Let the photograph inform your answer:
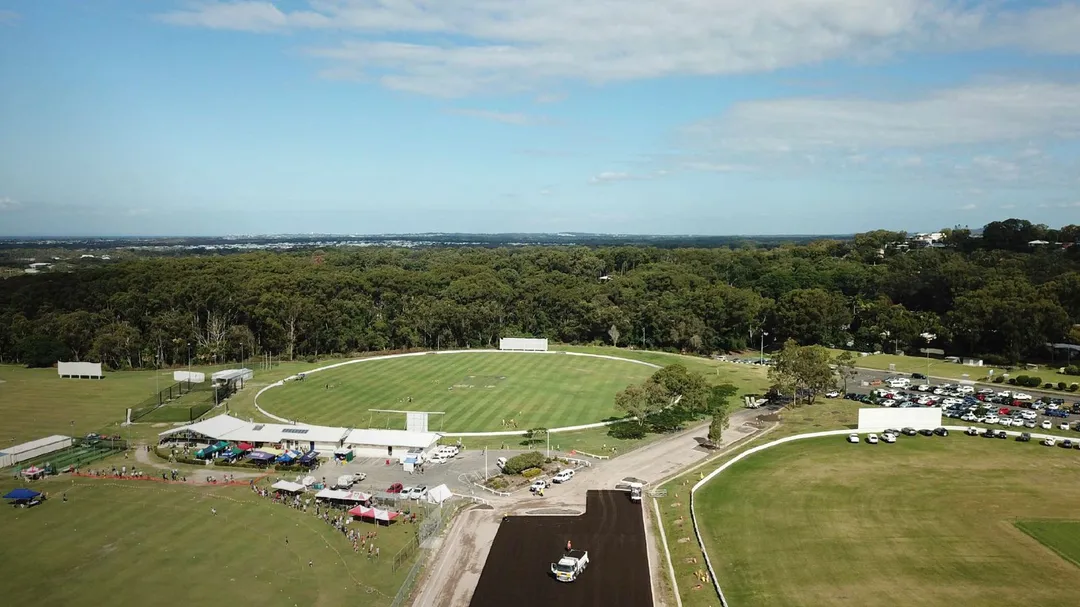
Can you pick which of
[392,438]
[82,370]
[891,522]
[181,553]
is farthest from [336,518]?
[82,370]

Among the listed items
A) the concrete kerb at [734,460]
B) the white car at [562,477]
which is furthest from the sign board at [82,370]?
the concrete kerb at [734,460]

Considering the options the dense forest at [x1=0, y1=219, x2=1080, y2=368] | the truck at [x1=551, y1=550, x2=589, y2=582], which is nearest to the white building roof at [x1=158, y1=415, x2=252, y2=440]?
the truck at [x1=551, y1=550, x2=589, y2=582]

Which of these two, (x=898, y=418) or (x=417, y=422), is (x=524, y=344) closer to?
(x=417, y=422)

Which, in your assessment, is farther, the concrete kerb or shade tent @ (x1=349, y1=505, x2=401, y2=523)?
shade tent @ (x1=349, y1=505, x2=401, y2=523)

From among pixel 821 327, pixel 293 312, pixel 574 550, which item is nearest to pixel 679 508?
pixel 574 550

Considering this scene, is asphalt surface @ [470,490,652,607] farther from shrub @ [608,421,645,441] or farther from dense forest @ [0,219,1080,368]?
dense forest @ [0,219,1080,368]

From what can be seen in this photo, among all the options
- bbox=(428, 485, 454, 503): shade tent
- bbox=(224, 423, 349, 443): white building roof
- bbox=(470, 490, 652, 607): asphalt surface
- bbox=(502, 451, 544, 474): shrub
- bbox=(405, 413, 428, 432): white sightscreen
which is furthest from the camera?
bbox=(405, 413, 428, 432): white sightscreen

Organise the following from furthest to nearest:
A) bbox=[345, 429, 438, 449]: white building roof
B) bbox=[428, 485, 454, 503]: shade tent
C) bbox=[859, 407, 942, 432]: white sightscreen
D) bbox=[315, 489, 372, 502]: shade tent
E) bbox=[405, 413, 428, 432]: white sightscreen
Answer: bbox=[859, 407, 942, 432]: white sightscreen, bbox=[405, 413, 428, 432]: white sightscreen, bbox=[345, 429, 438, 449]: white building roof, bbox=[315, 489, 372, 502]: shade tent, bbox=[428, 485, 454, 503]: shade tent

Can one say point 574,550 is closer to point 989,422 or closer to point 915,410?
point 915,410
